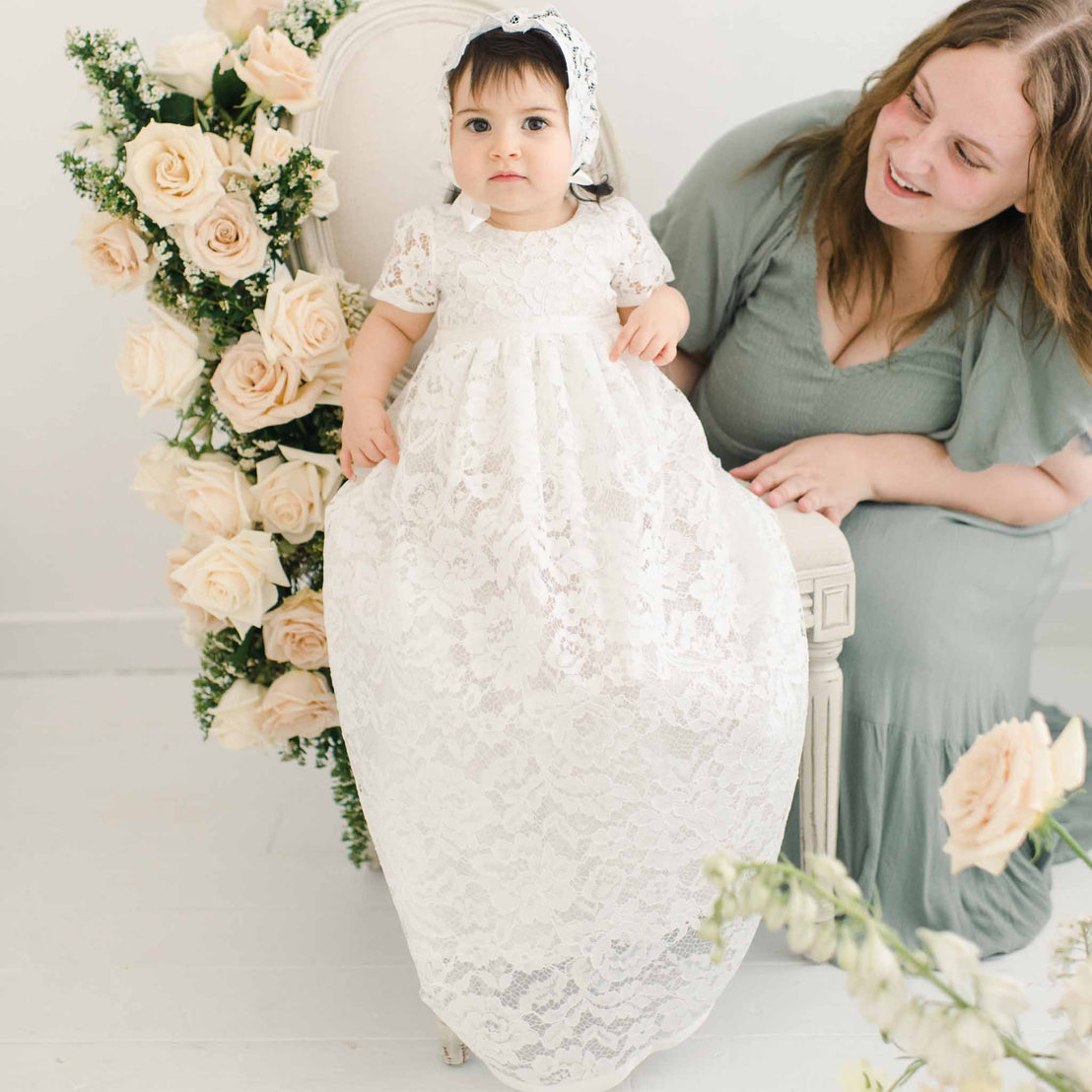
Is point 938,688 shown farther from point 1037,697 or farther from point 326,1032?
point 326,1032

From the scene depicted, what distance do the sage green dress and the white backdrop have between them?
30 centimetres

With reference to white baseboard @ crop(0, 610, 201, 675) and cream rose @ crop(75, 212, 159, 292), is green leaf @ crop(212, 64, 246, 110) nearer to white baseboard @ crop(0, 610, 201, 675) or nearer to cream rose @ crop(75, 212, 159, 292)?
cream rose @ crop(75, 212, 159, 292)

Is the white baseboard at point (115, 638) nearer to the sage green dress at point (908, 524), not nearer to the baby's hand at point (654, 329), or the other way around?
the sage green dress at point (908, 524)

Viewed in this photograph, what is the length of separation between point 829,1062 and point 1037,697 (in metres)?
0.97

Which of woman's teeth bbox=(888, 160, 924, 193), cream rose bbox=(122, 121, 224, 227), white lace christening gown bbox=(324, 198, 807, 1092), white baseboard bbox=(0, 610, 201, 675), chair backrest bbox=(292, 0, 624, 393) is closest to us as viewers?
white lace christening gown bbox=(324, 198, 807, 1092)

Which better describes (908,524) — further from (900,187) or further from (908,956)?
(908,956)

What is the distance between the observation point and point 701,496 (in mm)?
1285

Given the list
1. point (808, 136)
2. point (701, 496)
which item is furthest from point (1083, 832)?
point (808, 136)

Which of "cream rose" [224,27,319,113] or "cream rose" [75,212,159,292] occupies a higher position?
"cream rose" [224,27,319,113]

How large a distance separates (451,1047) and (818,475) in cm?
81

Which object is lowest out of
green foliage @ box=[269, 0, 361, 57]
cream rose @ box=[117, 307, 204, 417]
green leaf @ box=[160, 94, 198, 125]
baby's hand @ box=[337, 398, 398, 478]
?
baby's hand @ box=[337, 398, 398, 478]

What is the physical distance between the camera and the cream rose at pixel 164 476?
4.77 ft

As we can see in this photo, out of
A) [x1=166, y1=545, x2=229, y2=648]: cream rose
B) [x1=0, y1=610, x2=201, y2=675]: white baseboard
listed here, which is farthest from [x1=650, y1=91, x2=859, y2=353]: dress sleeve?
[x1=0, y1=610, x2=201, y2=675]: white baseboard

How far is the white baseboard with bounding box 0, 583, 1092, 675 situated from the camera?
222 cm
